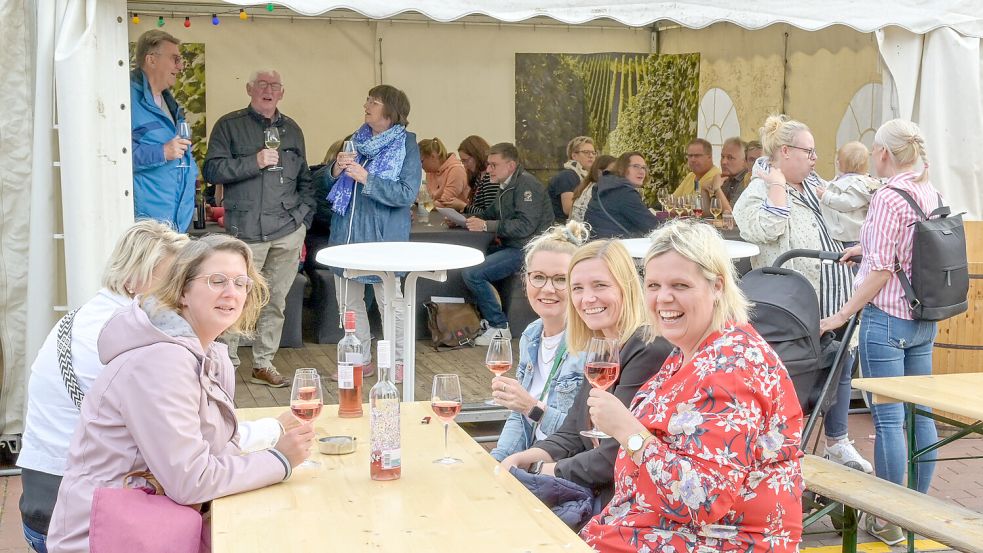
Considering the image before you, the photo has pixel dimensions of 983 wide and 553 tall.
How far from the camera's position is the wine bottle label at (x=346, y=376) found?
3037mm

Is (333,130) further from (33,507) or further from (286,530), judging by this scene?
(286,530)

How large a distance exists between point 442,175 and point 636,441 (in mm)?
7207

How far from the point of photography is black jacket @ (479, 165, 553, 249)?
7680mm

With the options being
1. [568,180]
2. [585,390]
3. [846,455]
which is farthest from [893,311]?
[568,180]

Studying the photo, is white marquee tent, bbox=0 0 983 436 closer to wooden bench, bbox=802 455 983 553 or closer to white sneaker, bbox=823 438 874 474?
white sneaker, bbox=823 438 874 474

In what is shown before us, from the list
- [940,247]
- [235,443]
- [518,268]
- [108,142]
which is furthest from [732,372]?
[518,268]

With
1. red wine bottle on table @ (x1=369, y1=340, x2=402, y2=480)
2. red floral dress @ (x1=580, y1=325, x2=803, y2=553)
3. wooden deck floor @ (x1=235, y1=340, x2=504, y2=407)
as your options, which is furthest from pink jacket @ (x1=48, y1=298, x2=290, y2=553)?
wooden deck floor @ (x1=235, y1=340, x2=504, y2=407)

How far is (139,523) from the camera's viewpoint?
2.30 m

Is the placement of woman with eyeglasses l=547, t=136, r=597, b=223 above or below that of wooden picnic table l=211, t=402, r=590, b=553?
above

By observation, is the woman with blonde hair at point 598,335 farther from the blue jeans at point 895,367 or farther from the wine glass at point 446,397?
the blue jeans at point 895,367

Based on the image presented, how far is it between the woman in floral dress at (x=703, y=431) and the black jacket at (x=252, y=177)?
4.26 m

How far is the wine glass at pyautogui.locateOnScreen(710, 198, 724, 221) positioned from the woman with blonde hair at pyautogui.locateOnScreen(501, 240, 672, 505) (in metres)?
4.87

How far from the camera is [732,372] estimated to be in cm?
235

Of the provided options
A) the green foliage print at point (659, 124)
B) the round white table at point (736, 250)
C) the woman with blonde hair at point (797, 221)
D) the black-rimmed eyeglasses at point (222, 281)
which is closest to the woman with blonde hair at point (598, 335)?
the black-rimmed eyeglasses at point (222, 281)
